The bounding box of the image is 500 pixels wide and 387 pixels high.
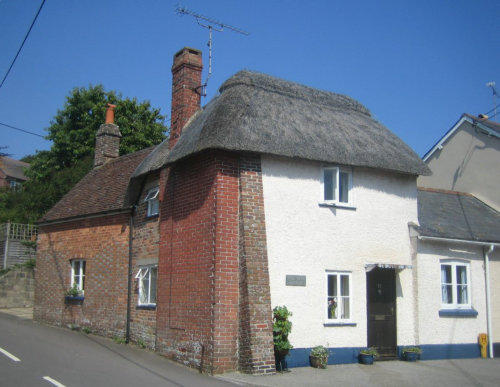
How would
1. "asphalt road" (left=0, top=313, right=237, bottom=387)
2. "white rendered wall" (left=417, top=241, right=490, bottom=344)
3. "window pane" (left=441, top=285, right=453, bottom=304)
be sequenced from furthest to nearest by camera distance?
1. "window pane" (left=441, top=285, right=453, bottom=304)
2. "white rendered wall" (left=417, top=241, right=490, bottom=344)
3. "asphalt road" (left=0, top=313, right=237, bottom=387)

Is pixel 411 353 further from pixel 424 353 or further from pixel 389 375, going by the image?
pixel 389 375

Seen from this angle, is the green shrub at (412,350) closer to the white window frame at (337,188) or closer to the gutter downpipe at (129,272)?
the white window frame at (337,188)

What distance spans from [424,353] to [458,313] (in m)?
1.65

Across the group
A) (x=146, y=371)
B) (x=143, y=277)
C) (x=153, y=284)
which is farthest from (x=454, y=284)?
(x=146, y=371)

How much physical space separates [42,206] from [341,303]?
2207 centimetres

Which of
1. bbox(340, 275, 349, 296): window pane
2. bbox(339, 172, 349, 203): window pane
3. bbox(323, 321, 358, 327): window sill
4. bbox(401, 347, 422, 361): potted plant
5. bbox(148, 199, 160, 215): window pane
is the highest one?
bbox(339, 172, 349, 203): window pane

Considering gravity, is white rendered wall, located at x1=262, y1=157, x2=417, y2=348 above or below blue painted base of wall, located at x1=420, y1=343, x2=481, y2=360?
above

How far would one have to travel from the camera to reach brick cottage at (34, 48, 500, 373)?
12227 mm

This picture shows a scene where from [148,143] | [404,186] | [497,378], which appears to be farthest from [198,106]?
[148,143]

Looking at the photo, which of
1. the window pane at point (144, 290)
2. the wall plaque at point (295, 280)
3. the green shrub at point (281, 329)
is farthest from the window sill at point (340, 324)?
the window pane at point (144, 290)

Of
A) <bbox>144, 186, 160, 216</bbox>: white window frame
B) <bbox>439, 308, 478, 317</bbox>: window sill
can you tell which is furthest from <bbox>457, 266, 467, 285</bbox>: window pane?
<bbox>144, 186, 160, 216</bbox>: white window frame

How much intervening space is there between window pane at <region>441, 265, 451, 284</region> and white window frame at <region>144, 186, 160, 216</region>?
8403 millimetres

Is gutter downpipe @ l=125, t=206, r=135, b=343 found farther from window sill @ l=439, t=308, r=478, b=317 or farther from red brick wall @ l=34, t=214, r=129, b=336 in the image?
window sill @ l=439, t=308, r=478, b=317

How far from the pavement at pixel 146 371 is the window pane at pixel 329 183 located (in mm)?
4261
